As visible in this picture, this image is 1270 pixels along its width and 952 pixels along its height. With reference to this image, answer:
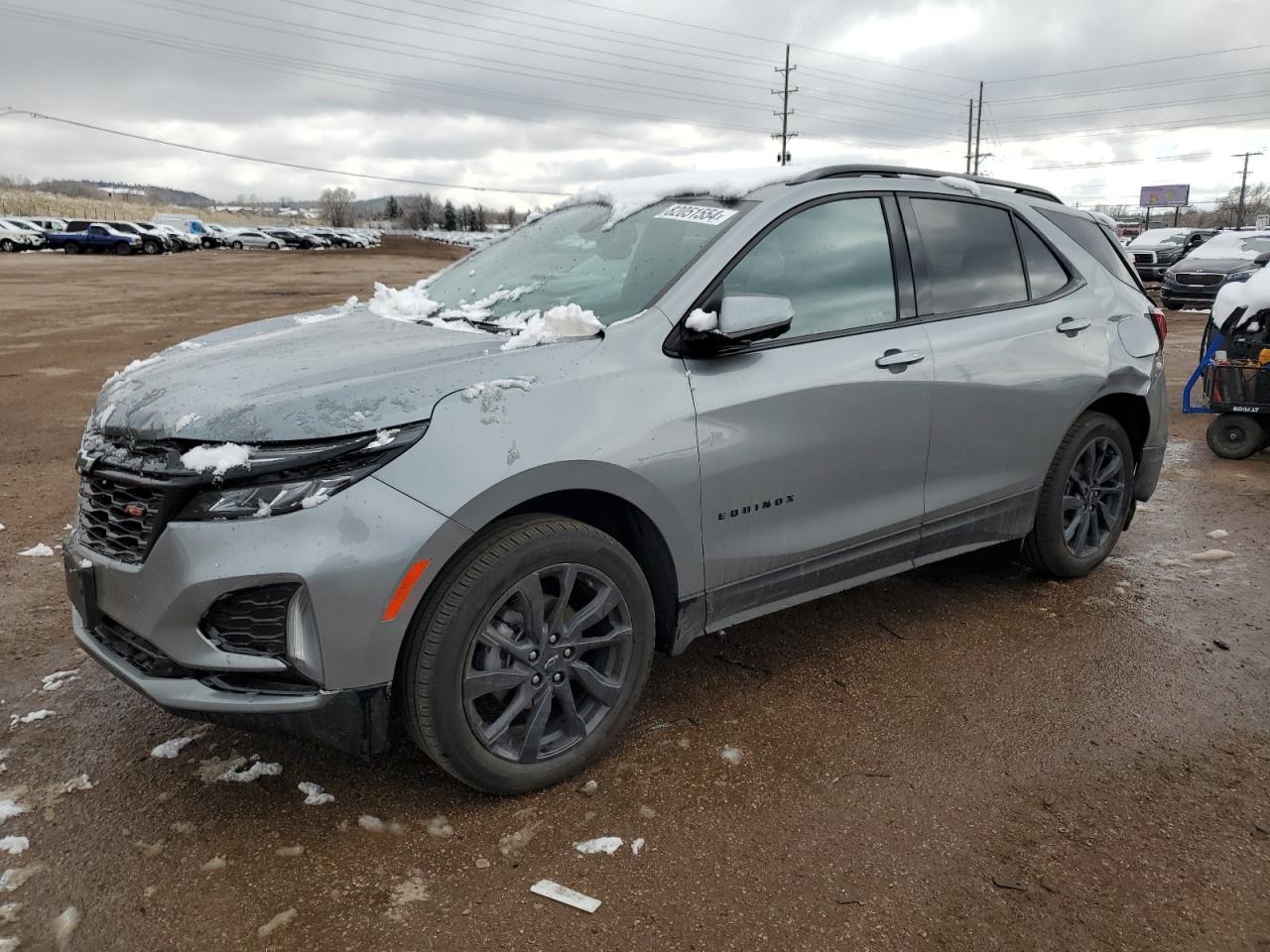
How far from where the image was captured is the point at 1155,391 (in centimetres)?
466

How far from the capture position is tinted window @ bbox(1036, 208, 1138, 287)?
4562mm

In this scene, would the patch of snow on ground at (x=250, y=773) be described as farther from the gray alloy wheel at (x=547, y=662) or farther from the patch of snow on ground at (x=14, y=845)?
the gray alloy wheel at (x=547, y=662)

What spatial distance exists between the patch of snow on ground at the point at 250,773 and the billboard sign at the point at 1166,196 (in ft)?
417

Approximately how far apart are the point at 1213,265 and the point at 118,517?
71.5 ft

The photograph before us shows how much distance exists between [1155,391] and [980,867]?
299 centimetres

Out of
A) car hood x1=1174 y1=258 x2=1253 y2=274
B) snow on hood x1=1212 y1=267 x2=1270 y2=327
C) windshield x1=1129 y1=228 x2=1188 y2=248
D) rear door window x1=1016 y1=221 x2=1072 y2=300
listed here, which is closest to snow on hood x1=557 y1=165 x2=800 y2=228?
rear door window x1=1016 y1=221 x2=1072 y2=300

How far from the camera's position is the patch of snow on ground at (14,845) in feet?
8.54

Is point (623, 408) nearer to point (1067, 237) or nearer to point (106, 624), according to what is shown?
point (106, 624)

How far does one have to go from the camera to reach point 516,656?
2758mm

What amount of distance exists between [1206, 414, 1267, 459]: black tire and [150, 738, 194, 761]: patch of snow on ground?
7.45 m

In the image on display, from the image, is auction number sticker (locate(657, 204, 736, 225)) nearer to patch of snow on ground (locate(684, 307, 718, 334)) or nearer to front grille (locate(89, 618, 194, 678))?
patch of snow on ground (locate(684, 307, 718, 334))

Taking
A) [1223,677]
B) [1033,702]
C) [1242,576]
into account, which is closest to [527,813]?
[1033,702]

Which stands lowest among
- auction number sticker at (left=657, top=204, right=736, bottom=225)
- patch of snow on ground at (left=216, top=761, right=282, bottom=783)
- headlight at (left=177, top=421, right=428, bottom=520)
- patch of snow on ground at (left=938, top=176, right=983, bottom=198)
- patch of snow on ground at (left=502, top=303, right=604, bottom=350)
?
patch of snow on ground at (left=216, top=761, right=282, bottom=783)

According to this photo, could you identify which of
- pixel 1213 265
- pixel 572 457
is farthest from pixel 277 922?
pixel 1213 265
